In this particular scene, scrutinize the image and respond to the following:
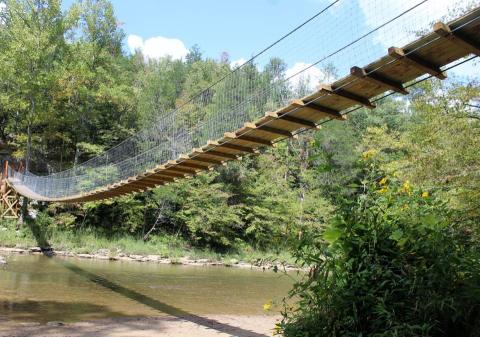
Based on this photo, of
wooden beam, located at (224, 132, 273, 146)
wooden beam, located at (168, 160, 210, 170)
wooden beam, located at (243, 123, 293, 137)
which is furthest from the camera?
wooden beam, located at (168, 160, 210, 170)

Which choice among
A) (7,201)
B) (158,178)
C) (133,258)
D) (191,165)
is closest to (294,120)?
(191,165)

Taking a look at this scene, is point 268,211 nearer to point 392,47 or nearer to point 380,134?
point 380,134

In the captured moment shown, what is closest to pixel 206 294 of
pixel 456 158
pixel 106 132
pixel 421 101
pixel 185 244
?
pixel 456 158

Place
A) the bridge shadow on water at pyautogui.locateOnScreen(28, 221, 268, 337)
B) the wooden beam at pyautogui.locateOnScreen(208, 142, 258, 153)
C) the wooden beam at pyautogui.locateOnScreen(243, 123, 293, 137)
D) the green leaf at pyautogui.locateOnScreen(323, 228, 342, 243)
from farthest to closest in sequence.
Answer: the bridge shadow on water at pyautogui.locateOnScreen(28, 221, 268, 337) → the wooden beam at pyautogui.locateOnScreen(208, 142, 258, 153) → the wooden beam at pyautogui.locateOnScreen(243, 123, 293, 137) → the green leaf at pyautogui.locateOnScreen(323, 228, 342, 243)

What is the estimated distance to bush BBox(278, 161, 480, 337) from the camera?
2.00 meters

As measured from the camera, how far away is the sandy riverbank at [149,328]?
15.8ft

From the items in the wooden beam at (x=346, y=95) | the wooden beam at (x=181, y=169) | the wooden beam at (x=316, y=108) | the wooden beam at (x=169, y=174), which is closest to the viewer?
the wooden beam at (x=346, y=95)

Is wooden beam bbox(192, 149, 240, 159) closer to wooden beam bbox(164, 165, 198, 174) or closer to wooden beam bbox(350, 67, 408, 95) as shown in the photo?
wooden beam bbox(164, 165, 198, 174)

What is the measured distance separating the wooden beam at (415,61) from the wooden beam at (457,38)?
0.25 metres

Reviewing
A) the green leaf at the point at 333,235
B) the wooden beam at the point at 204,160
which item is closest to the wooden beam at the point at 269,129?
the wooden beam at the point at 204,160

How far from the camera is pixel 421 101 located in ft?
29.7

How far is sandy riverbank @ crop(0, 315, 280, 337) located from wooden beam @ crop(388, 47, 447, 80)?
3261 mm

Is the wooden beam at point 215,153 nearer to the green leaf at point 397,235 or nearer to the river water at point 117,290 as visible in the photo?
the river water at point 117,290

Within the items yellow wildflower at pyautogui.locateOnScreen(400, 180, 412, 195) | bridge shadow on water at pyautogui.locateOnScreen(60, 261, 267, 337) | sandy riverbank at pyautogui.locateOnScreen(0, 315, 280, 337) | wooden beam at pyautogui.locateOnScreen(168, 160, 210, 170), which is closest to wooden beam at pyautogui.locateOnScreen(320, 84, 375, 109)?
yellow wildflower at pyautogui.locateOnScreen(400, 180, 412, 195)
